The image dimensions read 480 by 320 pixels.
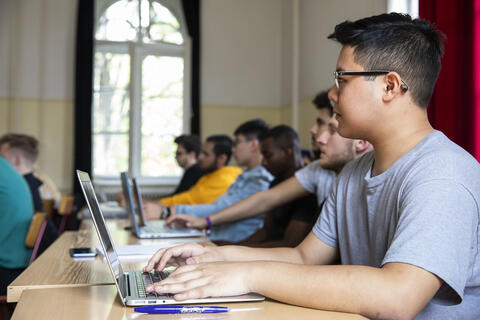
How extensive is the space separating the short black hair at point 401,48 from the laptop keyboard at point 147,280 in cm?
67

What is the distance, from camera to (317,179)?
2.28 m

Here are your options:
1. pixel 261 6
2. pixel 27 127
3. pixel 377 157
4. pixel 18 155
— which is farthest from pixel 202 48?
pixel 377 157

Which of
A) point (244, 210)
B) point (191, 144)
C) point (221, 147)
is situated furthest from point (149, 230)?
point (191, 144)

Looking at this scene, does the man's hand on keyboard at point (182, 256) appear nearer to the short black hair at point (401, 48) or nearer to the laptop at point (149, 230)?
the short black hair at point (401, 48)

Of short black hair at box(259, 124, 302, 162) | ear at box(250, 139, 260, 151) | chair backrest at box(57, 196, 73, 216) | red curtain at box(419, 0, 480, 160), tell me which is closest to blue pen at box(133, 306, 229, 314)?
short black hair at box(259, 124, 302, 162)

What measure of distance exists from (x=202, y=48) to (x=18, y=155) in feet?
12.7

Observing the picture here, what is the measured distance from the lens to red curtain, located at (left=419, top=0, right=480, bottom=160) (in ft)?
8.49

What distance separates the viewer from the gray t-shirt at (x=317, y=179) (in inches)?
87.3

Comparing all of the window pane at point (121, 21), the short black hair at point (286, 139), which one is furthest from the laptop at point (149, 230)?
the window pane at point (121, 21)

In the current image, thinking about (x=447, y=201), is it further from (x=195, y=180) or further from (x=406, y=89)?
(x=195, y=180)

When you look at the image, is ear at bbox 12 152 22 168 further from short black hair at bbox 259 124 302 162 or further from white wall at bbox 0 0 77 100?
white wall at bbox 0 0 77 100

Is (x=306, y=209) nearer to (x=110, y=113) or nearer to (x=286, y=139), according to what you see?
(x=286, y=139)

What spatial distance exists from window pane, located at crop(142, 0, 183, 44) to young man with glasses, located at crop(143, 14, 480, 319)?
5822mm

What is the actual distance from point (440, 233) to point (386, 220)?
24 cm
